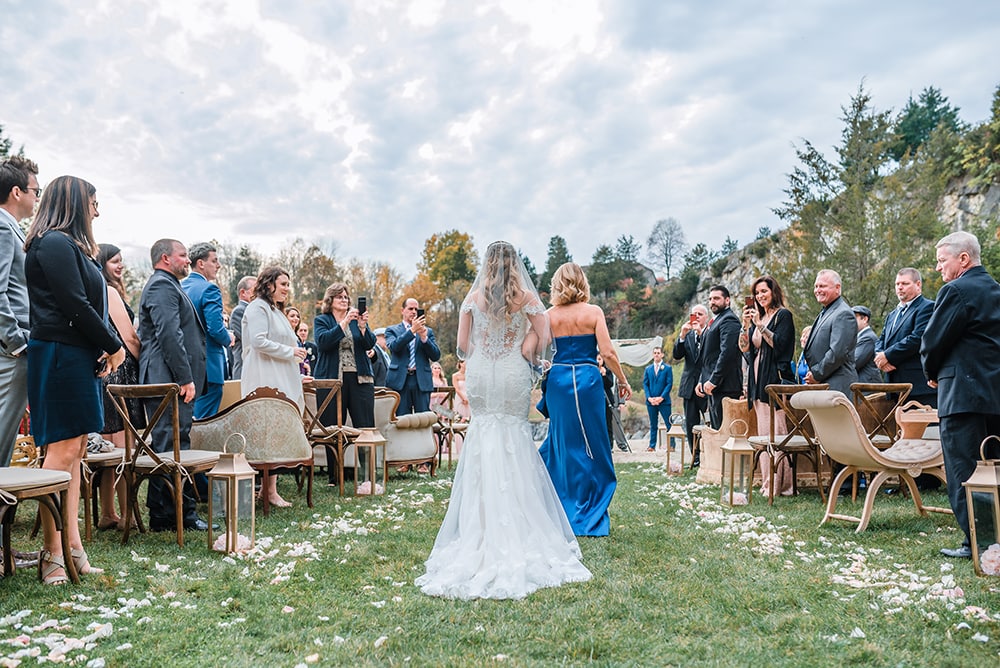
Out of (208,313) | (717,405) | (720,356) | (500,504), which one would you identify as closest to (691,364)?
(717,405)

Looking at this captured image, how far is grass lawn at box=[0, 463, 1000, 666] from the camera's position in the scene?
2.98 m

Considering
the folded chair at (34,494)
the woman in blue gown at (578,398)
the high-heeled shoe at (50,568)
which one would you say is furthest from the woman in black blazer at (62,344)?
the woman in blue gown at (578,398)

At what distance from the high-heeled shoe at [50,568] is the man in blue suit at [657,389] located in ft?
37.9

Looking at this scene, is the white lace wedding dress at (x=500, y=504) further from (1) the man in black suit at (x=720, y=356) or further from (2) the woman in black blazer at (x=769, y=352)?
(1) the man in black suit at (x=720, y=356)

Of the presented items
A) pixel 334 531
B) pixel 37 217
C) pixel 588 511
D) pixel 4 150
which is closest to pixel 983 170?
pixel 588 511

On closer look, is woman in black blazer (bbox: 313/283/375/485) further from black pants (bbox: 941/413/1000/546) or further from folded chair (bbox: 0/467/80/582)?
black pants (bbox: 941/413/1000/546)

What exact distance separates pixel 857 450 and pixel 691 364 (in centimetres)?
528

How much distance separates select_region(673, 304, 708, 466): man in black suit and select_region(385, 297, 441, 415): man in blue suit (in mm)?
3547

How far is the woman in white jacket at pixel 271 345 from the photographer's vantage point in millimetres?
6293

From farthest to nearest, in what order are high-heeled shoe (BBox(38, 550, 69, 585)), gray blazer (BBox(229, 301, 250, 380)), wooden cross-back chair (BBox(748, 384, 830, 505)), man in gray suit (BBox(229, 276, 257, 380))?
gray blazer (BBox(229, 301, 250, 380)), man in gray suit (BBox(229, 276, 257, 380)), wooden cross-back chair (BBox(748, 384, 830, 505)), high-heeled shoe (BBox(38, 550, 69, 585))

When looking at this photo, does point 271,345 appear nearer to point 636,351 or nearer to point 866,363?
point 866,363

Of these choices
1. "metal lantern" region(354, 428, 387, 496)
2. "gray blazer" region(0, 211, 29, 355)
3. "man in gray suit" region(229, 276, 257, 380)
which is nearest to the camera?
"gray blazer" region(0, 211, 29, 355)

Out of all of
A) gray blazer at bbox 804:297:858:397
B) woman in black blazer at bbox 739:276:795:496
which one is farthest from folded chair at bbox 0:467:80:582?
gray blazer at bbox 804:297:858:397

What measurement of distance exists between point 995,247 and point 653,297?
2793cm
